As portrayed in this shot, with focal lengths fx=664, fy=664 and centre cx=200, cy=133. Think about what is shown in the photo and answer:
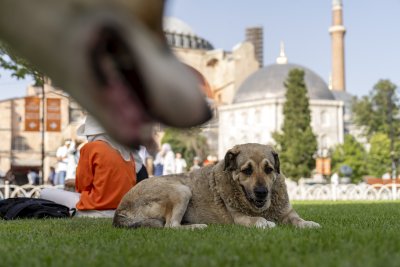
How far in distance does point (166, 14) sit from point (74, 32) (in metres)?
0.20

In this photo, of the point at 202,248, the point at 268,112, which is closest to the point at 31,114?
the point at 202,248

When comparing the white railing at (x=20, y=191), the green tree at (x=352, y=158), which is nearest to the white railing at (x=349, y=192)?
the white railing at (x=20, y=191)

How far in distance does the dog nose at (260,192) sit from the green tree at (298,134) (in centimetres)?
5745

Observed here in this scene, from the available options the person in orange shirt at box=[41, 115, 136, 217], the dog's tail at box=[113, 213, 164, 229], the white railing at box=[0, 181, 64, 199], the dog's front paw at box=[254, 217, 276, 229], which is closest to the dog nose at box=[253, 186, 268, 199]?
the dog's front paw at box=[254, 217, 276, 229]

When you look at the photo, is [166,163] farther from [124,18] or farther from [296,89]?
[296,89]

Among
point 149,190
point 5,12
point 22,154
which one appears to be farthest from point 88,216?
point 22,154

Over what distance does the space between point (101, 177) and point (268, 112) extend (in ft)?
263

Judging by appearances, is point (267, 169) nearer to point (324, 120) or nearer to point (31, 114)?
point (31, 114)

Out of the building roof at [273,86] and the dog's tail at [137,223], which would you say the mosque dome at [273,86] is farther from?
the dog's tail at [137,223]

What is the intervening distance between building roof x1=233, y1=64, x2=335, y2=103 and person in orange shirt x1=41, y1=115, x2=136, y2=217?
82.0m

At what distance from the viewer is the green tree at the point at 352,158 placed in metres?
75.5

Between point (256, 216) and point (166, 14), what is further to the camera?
point (256, 216)

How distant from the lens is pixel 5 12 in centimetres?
153

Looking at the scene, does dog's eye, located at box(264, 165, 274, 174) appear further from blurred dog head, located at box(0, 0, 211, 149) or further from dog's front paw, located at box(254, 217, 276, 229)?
blurred dog head, located at box(0, 0, 211, 149)
